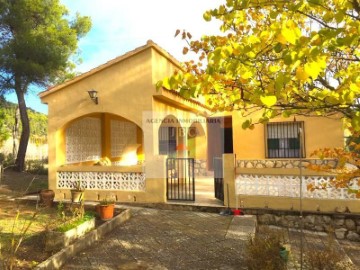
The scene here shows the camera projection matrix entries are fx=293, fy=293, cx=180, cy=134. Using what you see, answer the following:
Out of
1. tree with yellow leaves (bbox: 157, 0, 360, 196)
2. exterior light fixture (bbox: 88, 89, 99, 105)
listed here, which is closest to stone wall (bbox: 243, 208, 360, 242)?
tree with yellow leaves (bbox: 157, 0, 360, 196)

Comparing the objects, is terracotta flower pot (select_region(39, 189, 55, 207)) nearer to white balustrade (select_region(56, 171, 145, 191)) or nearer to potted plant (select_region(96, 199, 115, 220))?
white balustrade (select_region(56, 171, 145, 191))

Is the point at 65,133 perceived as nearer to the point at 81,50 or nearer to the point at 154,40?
the point at 154,40

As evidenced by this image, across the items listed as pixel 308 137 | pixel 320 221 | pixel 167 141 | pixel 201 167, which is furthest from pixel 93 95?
pixel 308 137

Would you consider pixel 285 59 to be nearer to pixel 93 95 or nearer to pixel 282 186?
pixel 282 186

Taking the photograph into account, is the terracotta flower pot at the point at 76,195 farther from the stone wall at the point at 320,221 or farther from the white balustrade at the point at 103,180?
the stone wall at the point at 320,221

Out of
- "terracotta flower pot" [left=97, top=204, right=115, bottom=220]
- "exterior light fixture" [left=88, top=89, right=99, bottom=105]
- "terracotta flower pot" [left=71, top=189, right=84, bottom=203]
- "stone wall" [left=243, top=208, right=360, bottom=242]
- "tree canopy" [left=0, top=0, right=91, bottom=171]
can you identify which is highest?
"tree canopy" [left=0, top=0, right=91, bottom=171]

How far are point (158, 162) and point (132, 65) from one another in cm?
338

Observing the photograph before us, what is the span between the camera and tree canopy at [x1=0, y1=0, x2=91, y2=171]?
16.9m

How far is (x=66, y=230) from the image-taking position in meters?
6.02

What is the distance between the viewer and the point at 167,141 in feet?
48.1

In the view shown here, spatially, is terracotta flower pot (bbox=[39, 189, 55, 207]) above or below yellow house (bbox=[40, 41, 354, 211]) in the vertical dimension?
below

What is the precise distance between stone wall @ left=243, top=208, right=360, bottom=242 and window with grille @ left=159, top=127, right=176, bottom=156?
662cm

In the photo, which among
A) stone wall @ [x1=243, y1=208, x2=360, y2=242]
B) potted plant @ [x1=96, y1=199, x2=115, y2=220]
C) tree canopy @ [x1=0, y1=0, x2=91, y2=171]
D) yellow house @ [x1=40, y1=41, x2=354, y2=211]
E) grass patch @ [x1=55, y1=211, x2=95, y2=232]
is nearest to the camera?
grass patch @ [x1=55, y1=211, x2=95, y2=232]

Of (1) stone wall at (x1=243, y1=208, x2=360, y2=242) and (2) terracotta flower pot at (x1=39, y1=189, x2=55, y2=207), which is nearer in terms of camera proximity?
(1) stone wall at (x1=243, y1=208, x2=360, y2=242)
